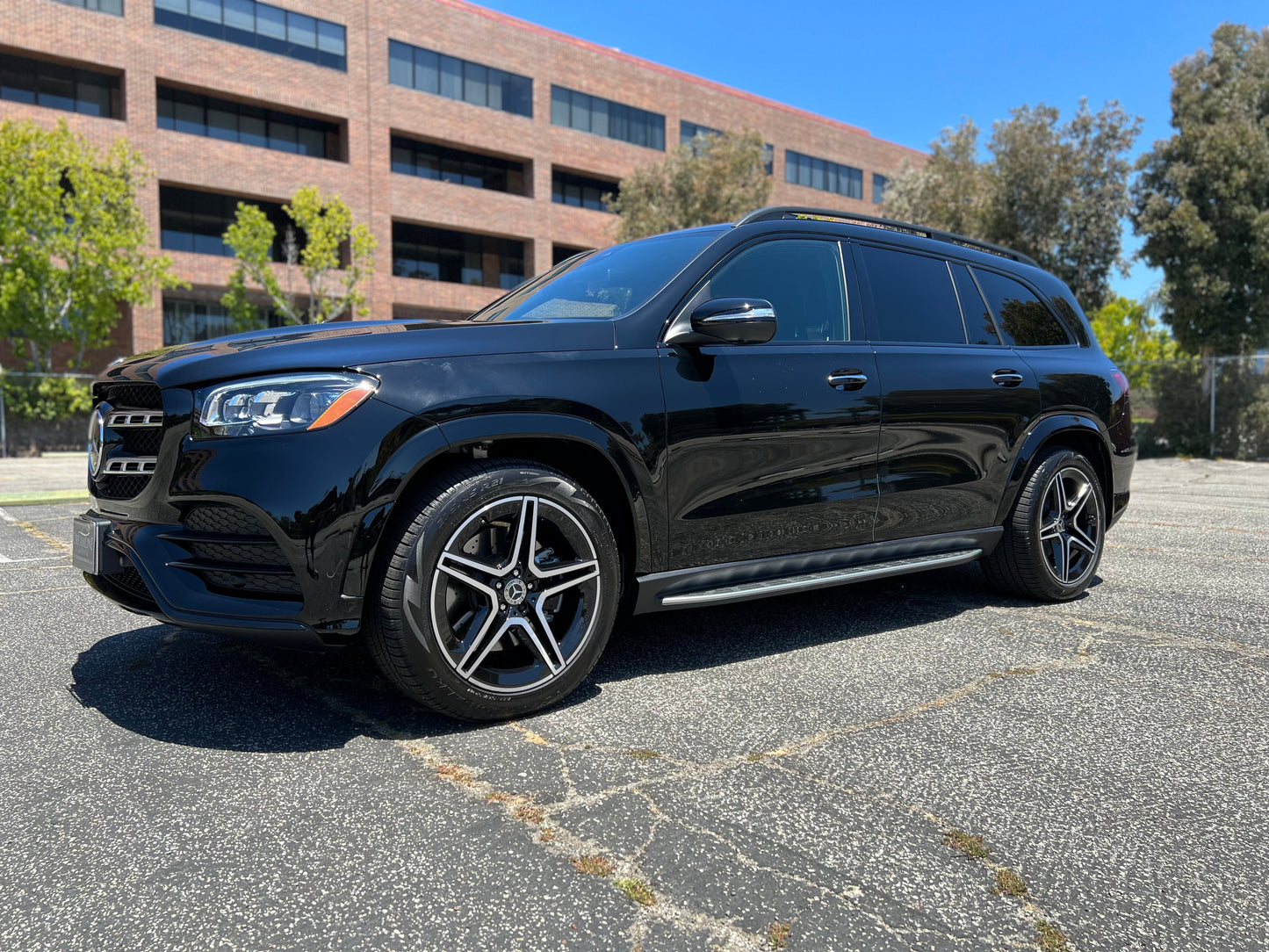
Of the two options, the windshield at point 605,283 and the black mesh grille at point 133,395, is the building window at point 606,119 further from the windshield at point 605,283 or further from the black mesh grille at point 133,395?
the black mesh grille at point 133,395

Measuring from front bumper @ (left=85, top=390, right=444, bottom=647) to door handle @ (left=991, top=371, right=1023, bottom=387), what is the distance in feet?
9.91

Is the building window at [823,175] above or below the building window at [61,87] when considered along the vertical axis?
above

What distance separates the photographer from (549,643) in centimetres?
299

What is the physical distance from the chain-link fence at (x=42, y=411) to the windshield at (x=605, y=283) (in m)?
22.0

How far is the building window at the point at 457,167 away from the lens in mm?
34938

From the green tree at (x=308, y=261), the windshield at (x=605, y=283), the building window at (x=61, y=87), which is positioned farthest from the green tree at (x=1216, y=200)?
the building window at (x=61, y=87)

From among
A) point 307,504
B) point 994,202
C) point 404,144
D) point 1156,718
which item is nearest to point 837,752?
point 1156,718

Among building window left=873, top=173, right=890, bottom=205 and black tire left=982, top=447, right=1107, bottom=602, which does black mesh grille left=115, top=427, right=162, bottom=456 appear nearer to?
black tire left=982, top=447, right=1107, bottom=602

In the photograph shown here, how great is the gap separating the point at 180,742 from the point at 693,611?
250cm

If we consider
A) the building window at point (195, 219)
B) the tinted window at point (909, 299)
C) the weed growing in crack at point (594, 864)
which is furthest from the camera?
the building window at point (195, 219)

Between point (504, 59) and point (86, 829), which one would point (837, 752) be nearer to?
point (86, 829)

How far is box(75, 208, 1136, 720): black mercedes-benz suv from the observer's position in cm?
267

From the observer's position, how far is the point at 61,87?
1102 inches

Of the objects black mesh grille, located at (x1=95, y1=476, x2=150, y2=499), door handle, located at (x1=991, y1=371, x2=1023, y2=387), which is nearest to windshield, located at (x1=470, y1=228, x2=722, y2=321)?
black mesh grille, located at (x1=95, y1=476, x2=150, y2=499)
